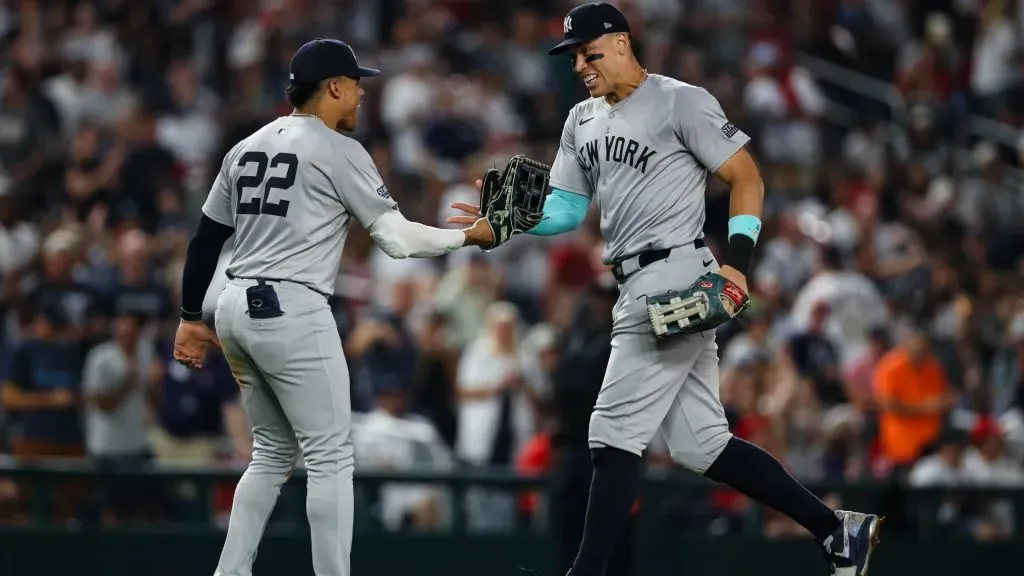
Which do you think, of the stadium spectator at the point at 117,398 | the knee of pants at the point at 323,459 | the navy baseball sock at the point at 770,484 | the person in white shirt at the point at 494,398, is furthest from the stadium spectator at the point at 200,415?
the navy baseball sock at the point at 770,484

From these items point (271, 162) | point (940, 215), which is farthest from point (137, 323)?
point (940, 215)

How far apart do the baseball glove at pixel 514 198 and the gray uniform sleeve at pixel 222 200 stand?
37.9 inches

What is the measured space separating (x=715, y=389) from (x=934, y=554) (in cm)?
378

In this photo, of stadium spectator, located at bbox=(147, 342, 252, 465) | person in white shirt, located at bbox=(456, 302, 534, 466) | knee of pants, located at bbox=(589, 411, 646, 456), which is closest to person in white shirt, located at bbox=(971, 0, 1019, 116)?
person in white shirt, located at bbox=(456, 302, 534, 466)

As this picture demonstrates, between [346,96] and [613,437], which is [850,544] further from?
[346,96]

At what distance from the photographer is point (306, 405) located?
19.9 feet

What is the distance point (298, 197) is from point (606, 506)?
5.05 feet

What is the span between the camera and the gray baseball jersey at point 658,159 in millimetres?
6195

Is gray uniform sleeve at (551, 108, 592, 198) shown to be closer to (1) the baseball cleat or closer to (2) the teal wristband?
(2) the teal wristband

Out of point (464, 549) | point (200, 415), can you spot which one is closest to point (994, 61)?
point (464, 549)

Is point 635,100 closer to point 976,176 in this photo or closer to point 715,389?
point 715,389

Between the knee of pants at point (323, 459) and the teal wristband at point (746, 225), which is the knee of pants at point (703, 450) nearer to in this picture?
the teal wristband at point (746, 225)

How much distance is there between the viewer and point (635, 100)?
6.34m

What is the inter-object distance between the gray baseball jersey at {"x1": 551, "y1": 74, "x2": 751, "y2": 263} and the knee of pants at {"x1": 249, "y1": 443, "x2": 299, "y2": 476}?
1380 mm
